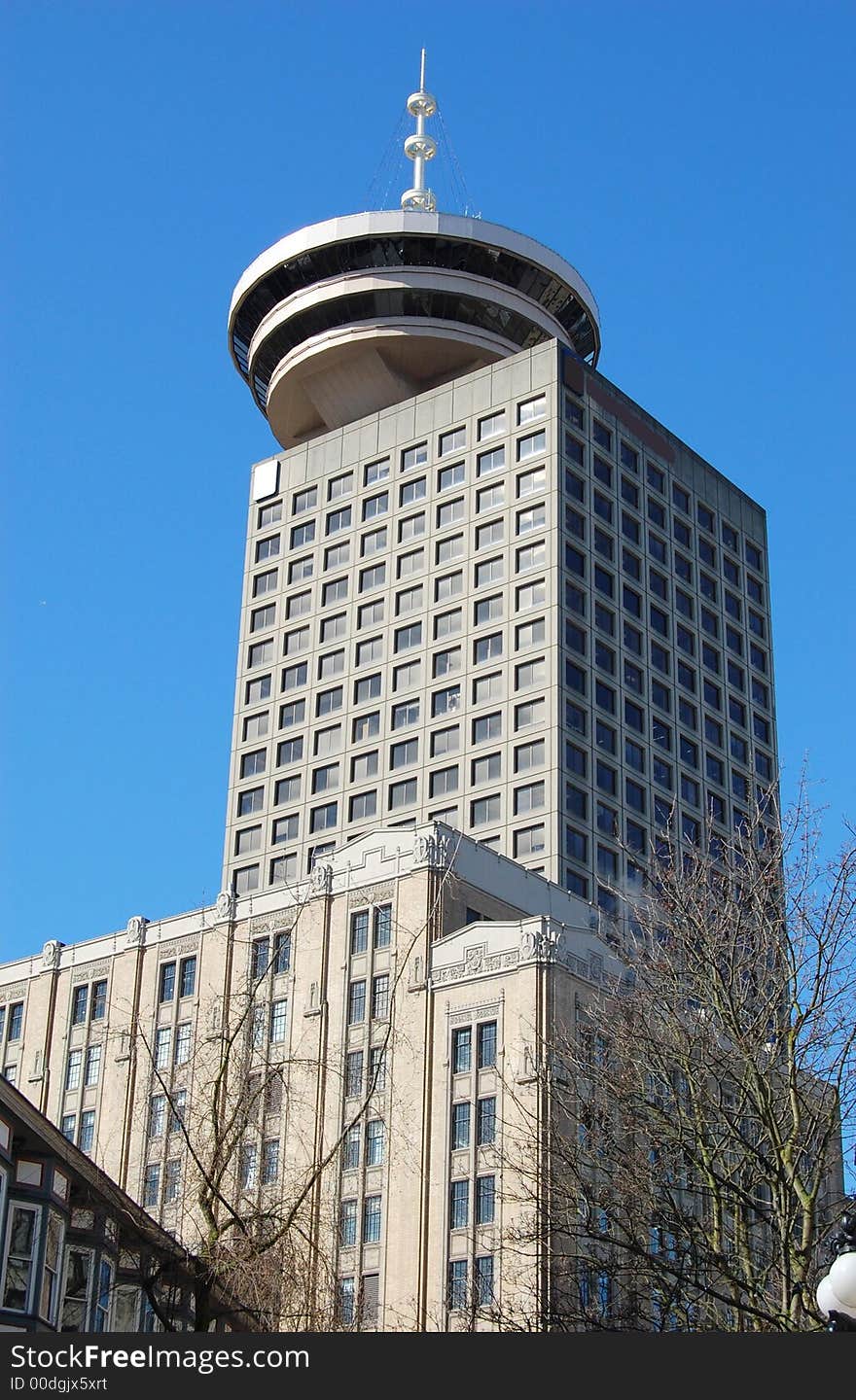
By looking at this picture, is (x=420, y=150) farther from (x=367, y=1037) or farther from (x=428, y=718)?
(x=367, y=1037)

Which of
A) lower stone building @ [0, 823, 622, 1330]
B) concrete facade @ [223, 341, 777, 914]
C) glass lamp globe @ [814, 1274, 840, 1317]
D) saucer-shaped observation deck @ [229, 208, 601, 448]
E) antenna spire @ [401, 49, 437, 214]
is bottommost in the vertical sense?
glass lamp globe @ [814, 1274, 840, 1317]

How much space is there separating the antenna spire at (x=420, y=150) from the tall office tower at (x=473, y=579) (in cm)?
37

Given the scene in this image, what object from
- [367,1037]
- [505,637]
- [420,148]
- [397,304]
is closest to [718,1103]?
[367,1037]

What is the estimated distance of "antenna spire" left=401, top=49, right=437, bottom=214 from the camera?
13088 centimetres

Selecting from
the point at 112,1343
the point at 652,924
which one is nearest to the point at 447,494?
→ the point at 652,924

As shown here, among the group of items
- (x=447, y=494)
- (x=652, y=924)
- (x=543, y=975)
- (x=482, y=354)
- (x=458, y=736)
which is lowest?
(x=652, y=924)

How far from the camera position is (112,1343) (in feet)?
44.1

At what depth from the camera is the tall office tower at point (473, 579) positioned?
10594 cm

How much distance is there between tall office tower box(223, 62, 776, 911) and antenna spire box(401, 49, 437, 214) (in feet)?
1.23

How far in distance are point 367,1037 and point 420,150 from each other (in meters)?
83.6

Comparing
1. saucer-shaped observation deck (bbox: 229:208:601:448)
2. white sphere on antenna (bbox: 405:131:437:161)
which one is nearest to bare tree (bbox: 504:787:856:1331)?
saucer-shaped observation deck (bbox: 229:208:601:448)

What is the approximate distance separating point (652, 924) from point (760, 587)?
318 feet

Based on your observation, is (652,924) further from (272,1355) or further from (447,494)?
(447,494)

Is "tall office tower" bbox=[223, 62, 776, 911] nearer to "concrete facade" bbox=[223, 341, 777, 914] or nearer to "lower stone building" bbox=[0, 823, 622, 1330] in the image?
"concrete facade" bbox=[223, 341, 777, 914]
